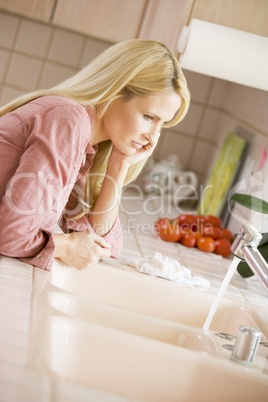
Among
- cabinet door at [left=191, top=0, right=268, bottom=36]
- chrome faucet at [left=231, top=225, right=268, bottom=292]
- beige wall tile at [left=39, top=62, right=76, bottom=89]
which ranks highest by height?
cabinet door at [left=191, top=0, right=268, bottom=36]

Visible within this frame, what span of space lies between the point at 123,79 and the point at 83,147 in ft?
0.64

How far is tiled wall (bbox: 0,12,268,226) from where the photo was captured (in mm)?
2943

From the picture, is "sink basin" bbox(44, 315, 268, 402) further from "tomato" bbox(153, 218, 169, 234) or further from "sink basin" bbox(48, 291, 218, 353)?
"tomato" bbox(153, 218, 169, 234)

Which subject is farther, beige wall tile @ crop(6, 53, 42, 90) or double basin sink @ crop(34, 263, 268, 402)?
beige wall tile @ crop(6, 53, 42, 90)

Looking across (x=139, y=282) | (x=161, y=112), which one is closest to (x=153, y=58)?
(x=161, y=112)

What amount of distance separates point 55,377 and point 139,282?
0.79m

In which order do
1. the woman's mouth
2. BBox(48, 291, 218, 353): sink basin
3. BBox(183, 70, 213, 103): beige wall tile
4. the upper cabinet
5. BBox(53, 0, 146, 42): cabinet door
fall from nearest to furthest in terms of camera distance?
BBox(48, 291, 218, 353): sink basin, the woman's mouth, the upper cabinet, BBox(53, 0, 146, 42): cabinet door, BBox(183, 70, 213, 103): beige wall tile

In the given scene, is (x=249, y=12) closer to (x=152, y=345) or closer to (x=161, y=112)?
(x=161, y=112)

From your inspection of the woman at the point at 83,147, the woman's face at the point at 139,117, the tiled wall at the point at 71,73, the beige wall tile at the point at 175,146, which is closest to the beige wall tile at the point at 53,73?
the tiled wall at the point at 71,73

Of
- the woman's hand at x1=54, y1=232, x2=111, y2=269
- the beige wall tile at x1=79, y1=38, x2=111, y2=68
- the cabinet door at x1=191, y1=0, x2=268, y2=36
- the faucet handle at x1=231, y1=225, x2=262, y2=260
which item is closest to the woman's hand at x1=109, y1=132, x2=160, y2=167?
→ the woman's hand at x1=54, y1=232, x2=111, y2=269

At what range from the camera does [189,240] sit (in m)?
2.05

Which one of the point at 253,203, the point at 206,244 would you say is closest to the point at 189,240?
the point at 206,244

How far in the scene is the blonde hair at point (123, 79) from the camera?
4.49ft

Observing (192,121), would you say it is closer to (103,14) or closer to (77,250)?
(103,14)
